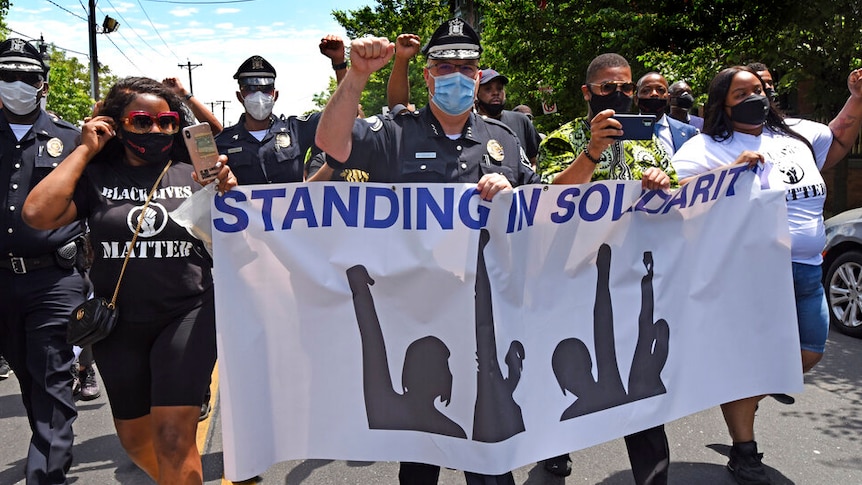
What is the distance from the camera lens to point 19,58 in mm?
3924

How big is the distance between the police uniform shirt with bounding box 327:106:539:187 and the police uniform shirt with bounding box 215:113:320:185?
5.06 ft

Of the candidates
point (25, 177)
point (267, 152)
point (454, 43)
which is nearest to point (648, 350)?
point (454, 43)

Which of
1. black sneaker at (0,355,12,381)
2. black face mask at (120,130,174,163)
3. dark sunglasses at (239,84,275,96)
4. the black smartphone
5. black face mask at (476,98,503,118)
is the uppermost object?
dark sunglasses at (239,84,275,96)

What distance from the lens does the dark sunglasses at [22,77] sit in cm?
387

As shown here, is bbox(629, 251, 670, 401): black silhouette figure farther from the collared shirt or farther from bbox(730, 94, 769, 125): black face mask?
the collared shirt

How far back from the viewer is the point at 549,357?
2.95 meters

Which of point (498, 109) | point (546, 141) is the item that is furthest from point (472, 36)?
point (498, 109)

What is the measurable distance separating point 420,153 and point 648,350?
1.25 metres

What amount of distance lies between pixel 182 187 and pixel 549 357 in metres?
1.61

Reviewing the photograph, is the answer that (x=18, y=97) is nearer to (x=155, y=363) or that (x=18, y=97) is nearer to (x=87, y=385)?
(x=155, y=363)

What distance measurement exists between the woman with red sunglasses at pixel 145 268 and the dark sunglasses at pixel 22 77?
3.75 ft

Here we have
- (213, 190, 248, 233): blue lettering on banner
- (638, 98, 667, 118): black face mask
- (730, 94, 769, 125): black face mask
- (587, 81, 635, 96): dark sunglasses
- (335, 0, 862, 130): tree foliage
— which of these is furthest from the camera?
(335, 0, 862, 130): tree foliage

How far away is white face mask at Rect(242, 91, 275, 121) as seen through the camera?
4633mm

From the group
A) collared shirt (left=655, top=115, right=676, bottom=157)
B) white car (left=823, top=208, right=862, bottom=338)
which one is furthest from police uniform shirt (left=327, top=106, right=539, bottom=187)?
white car (left=823, top=208, right=862, bottom=338)
